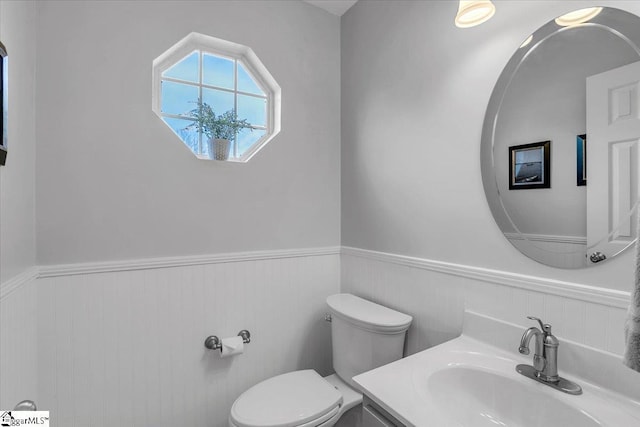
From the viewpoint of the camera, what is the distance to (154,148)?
1.52 metres

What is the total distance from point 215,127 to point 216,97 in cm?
24

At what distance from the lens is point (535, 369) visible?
3.27ft

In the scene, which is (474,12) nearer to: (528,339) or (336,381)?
(528,339)

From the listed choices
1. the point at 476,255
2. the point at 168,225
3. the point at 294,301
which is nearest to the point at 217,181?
the point at 168,225

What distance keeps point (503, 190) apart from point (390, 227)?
2.01 ft

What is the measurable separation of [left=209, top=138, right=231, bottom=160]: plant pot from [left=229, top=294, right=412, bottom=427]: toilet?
980 millimetres

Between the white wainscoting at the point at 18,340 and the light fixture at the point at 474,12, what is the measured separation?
174 cm

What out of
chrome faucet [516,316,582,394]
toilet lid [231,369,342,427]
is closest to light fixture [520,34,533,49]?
chrome faucet [516,316,582,394]

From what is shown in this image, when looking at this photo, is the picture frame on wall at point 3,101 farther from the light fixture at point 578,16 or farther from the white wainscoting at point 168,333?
the light fixture at point 578,16

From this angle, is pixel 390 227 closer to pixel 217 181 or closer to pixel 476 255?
pixel 476 255

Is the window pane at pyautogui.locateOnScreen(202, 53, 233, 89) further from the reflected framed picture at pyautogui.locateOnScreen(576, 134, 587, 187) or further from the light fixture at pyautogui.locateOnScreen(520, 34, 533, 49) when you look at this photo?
the reflected framed picture at pyautogui.locateOnScreen(576, 134, 587, 187)

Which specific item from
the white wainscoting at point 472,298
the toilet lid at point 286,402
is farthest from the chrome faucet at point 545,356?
the toilet lid at point 286,402

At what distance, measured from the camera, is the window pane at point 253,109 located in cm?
188

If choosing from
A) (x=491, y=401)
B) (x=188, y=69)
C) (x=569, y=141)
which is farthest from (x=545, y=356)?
(x=188, y=69)
